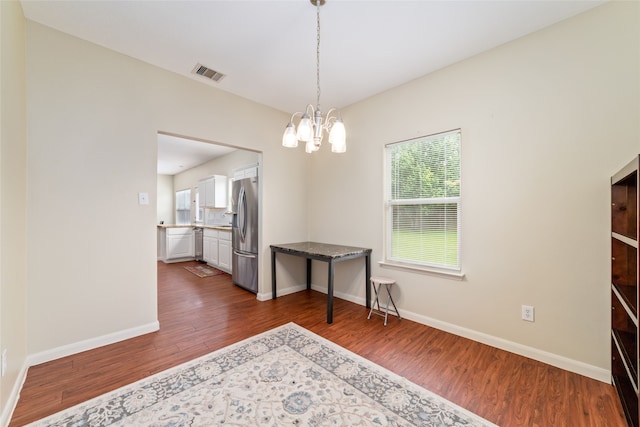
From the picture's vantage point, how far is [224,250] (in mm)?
5434

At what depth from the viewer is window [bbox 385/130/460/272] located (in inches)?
105

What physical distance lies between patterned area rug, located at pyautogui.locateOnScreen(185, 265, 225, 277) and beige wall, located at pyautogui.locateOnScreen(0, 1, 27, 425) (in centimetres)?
324

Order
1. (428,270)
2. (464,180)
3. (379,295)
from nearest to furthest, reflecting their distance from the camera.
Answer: (464,180), (428,270), (379,295)

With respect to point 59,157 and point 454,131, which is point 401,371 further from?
point 59,157

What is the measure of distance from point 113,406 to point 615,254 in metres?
3.47

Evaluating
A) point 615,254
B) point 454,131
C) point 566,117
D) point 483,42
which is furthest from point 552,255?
point 483,42

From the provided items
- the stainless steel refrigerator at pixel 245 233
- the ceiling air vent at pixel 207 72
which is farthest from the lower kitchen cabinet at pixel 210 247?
the ceiling air vent at pixel 207 72

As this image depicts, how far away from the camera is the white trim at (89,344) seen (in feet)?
6.87

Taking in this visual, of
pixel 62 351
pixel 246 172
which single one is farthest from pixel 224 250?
pixel 62 351

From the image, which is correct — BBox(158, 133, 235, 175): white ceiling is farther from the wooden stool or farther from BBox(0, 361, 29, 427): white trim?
the wooden stool

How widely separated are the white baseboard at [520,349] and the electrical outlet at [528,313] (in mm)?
236

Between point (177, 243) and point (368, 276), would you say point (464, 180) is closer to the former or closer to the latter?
point (368, 276)

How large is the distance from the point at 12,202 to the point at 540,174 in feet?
12.7

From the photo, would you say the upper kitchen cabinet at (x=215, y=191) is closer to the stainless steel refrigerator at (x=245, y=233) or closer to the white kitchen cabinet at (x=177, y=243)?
the white kitchen cabinet at (x=177, y=243)
